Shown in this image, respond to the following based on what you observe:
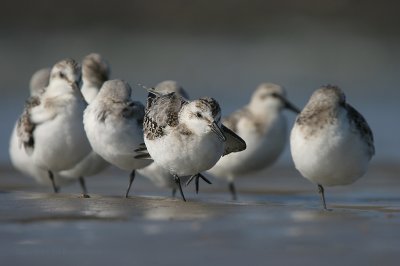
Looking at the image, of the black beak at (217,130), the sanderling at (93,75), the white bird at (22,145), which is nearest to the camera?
the black beak at (217,130)

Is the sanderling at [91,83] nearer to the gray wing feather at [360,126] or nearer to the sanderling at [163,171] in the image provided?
the sanderling at [163,171]

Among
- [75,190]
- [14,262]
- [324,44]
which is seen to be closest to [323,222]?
[14,262]

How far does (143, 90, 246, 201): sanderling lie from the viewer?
9.37 meters

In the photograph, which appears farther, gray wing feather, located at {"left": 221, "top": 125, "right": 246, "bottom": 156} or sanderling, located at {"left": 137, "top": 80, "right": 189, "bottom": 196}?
sanderling, located at {"left": 137, "top": 80, "right": 189, "bottom": 196}

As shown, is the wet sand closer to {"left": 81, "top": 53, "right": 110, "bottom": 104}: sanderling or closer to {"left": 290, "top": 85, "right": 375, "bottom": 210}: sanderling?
{"left": 290, "top": 85, "right": 375, "bottom": 210}: sanderling

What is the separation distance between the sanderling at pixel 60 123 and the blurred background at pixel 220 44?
1030 cm

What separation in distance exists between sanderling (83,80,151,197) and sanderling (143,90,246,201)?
575 millimetres

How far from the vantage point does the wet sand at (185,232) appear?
276 inches

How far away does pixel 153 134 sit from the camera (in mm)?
9773

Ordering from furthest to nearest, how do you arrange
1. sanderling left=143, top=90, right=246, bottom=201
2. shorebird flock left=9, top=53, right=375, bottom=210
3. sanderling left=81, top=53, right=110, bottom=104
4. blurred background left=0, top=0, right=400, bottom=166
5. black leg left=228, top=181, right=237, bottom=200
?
1. blurred background left=0, top=0, right=400, bottom=166
2. black leg left=228, top=181, right=237, bottom=200
3. sanderling left=81, top=53, right=110, bottom=104
4. shorebird flock left=9, top=53, right=375, bottom=210
5. sanderling left=143, top=90, right=246, bottom=201

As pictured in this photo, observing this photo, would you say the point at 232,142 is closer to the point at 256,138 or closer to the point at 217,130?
the point at 217,130

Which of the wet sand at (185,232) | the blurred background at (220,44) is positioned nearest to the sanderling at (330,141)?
the wet sand at (185,232)

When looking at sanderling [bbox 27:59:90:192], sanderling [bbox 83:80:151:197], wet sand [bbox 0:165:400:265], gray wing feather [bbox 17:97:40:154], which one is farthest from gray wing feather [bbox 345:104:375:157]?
gray wing feather [bbox 17:97:40:154]

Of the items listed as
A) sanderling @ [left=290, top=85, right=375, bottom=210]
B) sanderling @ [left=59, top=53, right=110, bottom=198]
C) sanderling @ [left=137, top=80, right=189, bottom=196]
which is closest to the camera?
sanderling @ [left=290, top=85, right=375, bottom=210]
